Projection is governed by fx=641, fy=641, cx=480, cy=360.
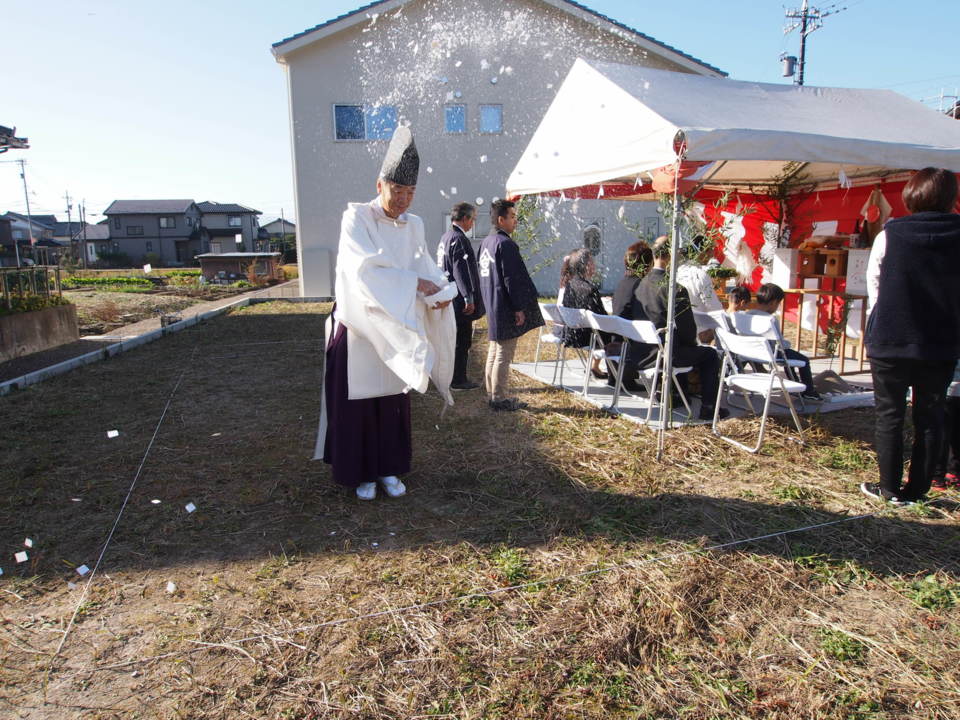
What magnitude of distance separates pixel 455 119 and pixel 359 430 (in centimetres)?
1453

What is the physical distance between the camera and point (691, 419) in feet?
15.6

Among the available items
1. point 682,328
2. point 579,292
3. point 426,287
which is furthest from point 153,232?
point 426,287

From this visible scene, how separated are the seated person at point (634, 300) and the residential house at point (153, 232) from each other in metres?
60.9

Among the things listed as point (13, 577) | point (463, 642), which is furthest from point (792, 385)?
point (13, 577)

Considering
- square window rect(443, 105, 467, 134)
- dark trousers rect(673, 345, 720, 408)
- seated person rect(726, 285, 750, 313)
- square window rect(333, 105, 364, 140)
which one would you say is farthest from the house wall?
dark trousers rect(673, 345, 720, 408)

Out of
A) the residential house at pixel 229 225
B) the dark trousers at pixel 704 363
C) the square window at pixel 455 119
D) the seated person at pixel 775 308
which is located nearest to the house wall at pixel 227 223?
the residential house at pixel 229 225

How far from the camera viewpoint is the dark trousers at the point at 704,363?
4.63 meters

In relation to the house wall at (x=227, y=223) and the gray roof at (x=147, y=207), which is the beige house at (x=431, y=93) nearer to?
the house wall at (x=227, y=223)

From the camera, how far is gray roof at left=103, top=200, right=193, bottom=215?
5956 centimetres

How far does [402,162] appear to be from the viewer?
311cm

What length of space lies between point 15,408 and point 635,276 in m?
5.38

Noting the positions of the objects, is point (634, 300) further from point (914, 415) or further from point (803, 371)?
point (914, 415)

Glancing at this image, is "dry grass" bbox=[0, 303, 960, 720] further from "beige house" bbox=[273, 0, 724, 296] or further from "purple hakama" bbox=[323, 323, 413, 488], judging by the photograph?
"beige house" bbox=[273, 0, 724, 296]

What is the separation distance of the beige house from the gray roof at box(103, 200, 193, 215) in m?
50.6
